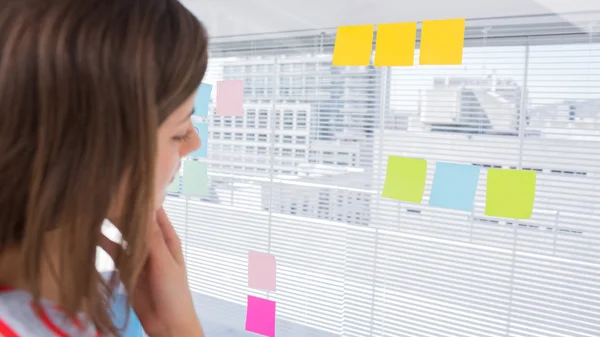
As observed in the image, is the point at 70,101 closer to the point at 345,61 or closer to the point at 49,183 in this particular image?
the point at 49,183

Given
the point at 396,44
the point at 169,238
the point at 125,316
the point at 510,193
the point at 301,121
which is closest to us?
the point at 125,316

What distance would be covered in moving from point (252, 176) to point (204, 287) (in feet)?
1.17

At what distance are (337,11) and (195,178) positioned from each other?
1.88 feet

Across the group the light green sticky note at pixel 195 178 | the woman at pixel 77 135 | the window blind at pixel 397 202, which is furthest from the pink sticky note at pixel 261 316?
the woman at pixel 77 135

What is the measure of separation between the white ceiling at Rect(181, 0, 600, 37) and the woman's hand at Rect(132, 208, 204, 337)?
640mm

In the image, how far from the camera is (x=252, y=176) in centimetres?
131

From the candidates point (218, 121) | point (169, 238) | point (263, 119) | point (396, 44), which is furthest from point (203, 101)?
point (169, 238)

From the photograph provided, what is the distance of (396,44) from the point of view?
1.07 m

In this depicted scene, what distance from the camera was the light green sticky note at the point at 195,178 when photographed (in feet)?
4.59

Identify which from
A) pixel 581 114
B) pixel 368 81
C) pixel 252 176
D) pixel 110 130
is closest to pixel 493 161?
pixel 581 114

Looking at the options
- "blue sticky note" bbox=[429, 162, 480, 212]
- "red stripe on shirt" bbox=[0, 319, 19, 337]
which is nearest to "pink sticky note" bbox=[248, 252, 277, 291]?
"blue sticky note" bbox=[429, 162, 480, 212]

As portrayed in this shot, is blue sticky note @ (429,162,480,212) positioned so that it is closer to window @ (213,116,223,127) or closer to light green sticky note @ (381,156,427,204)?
light green sticky note @ (381,156,427,204)

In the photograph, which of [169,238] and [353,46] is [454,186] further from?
[169,238]

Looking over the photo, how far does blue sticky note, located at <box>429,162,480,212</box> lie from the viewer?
39.6 inches
